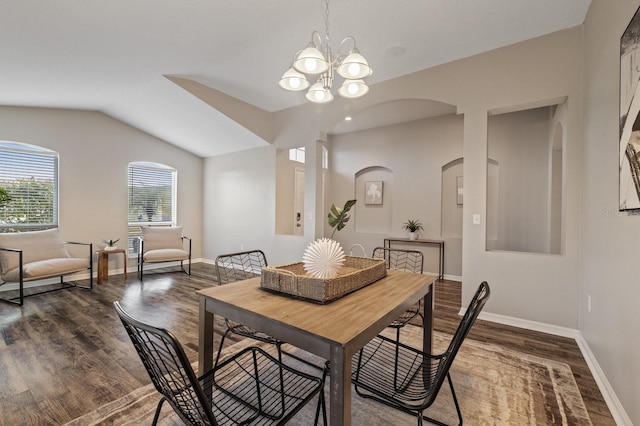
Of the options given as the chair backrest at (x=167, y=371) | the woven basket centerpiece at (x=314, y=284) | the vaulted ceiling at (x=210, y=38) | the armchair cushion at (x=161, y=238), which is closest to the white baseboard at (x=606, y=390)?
the woven basket centerpiece at (x=314, y=284)

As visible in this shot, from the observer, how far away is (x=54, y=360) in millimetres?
2258

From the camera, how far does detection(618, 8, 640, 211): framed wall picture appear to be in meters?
1.50

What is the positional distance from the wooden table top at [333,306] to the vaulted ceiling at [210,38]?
2.38 m

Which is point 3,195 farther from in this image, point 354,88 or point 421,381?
point 421,381

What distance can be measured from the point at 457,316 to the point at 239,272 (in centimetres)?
353

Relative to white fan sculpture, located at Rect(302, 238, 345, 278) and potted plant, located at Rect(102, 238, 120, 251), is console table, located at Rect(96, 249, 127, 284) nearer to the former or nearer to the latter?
potted plant, located at Rect(102, 238, 120, 251)

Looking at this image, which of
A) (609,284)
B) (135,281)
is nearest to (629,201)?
(609,284)

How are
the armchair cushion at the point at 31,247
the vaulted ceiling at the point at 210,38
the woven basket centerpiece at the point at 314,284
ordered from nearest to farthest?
the woven basket centerpiece at the point at 314,284 → the vaulted ceiling at the point at 210,38 → the armchair cushion at the point at 31,247

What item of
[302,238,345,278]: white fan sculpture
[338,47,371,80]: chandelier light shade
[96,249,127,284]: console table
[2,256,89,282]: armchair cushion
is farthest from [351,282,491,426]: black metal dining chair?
[96,249,127,284]: console table

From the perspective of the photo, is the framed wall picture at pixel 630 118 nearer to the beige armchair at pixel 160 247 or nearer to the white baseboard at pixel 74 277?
the beige armchair at pixel 160 247

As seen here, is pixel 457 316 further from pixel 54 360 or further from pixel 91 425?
pixel 54 360

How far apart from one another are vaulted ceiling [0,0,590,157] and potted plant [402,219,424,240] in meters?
2.67

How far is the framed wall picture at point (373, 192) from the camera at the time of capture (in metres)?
6.04

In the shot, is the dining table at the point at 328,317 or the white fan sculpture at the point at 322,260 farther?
the white fan sculpture at the point at 322,260
